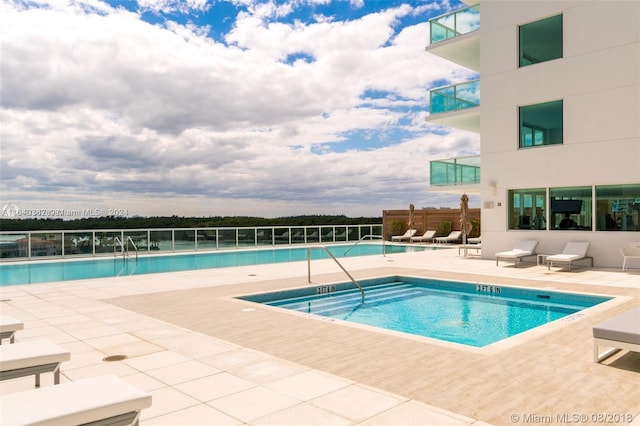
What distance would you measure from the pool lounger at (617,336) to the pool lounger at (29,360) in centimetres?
472

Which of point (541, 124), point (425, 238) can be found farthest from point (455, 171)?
point (425, 238)

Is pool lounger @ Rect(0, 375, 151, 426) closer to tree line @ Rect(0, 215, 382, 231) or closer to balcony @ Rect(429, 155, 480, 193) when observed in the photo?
balcony @ Rect(429, 155, 480, 193)

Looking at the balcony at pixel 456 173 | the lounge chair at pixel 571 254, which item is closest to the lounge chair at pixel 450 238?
the balcony at pixel 456 173

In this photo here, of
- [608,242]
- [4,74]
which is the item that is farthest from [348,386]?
[4,74]

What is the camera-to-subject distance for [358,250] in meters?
22.4

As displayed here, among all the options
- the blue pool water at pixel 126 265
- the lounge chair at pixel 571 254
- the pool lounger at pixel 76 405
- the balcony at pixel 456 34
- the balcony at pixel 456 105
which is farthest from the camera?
the balcony at pixel 456 34

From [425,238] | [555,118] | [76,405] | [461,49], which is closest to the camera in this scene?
[76,405]

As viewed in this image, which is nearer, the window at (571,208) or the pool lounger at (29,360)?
the pool lounger at (29,360)

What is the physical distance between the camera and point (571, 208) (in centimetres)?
1352

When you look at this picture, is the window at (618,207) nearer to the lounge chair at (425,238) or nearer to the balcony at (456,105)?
the balcony at (456,105)

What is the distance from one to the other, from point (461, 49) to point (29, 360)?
17.1m

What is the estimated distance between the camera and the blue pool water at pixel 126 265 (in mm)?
12664

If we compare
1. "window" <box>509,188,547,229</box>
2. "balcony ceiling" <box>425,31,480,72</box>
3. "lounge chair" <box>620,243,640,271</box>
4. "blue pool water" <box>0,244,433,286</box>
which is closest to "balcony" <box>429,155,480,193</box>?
"window" <box>509,188,547,229</box>

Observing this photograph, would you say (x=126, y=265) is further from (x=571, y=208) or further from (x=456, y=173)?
(x=571, y=208)
